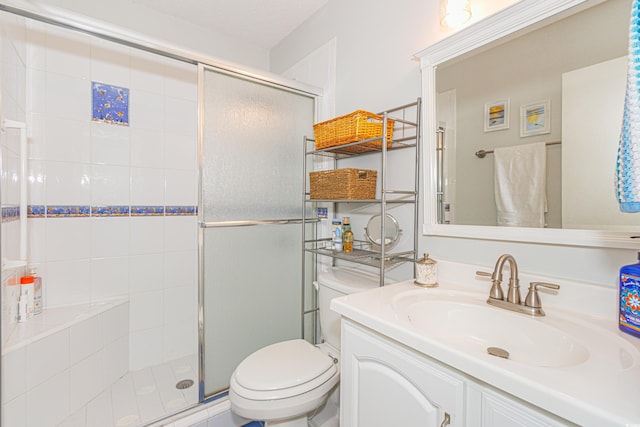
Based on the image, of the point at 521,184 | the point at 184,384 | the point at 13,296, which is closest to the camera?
the point at 521,184

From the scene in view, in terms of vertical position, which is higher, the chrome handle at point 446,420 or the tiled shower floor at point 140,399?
the chrome handle at point 446,420

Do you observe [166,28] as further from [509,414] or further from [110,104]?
[509,414]

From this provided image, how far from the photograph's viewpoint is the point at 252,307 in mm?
1609

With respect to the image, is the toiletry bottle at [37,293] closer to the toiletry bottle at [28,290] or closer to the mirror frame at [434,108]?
the toiletry bottle at [28,290]

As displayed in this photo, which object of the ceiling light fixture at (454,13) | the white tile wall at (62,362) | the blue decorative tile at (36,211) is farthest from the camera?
the blue decorative tile at (36,211)

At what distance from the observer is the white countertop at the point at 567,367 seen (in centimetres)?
46

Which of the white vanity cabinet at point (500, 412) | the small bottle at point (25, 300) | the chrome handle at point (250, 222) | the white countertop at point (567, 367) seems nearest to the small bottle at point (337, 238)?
the chrome handle at point (250, 222)

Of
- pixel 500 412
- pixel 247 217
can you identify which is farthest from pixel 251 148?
pixel 500 412

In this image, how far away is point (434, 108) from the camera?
4.04 ft

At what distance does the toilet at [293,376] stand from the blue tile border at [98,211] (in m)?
1.29

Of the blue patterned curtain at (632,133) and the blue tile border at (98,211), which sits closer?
the blue patterned curtain at (632,133)

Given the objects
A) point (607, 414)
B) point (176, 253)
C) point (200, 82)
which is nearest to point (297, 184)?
point (200, 82)

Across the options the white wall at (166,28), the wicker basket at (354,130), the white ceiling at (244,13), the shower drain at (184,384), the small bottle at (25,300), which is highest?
the white ceiling at (244,13)

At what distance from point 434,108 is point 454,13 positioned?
0.34m
